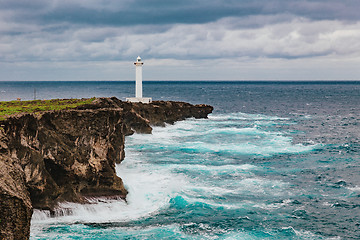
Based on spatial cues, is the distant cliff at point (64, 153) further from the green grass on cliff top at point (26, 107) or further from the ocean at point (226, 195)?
the green grass on cliff top at point (26, 107)

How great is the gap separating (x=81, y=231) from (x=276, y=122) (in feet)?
216

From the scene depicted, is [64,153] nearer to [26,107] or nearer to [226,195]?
[26,107]

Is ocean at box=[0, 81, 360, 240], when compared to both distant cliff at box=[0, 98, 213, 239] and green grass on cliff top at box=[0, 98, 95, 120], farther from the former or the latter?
green grass on cliff top at box=[0, 98, 95, 120]

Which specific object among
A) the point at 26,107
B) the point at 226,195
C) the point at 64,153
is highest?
the point at 26,107

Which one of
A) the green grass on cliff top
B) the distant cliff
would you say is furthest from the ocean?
the green grass on cliff top

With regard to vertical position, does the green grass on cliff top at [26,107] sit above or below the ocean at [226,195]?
above

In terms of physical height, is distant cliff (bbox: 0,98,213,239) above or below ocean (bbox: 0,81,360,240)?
above

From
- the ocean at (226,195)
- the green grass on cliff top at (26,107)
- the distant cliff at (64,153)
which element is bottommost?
the ocean at (226,195)

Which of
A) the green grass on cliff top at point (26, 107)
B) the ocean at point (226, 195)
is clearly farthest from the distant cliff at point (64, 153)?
the green grass on cliff top at point (26, 107)

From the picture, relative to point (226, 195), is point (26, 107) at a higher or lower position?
higher

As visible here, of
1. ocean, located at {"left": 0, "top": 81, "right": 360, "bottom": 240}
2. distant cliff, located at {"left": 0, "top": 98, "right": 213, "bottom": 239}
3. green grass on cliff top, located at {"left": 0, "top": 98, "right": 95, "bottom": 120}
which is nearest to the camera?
distant cliff, located at {"left": 0, "top": 98, "right": 213, "bottom": 239}

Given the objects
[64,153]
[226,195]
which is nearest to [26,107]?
[64,153]

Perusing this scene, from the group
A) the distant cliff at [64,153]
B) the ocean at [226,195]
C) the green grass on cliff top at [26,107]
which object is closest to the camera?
the distant cliff at [64,153]

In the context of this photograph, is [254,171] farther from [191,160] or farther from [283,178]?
[191,160]
